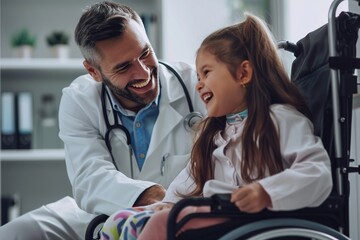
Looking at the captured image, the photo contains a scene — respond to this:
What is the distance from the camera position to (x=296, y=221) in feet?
4.09

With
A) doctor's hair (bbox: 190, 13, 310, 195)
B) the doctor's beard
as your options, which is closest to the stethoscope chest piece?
the doctor's beard

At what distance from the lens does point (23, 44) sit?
3594 millimetres

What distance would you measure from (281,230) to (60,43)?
2.66m

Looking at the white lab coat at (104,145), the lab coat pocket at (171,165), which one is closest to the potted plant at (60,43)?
the white lab coat at (104,145)

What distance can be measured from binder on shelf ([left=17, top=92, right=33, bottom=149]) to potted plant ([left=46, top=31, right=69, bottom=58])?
309 mm

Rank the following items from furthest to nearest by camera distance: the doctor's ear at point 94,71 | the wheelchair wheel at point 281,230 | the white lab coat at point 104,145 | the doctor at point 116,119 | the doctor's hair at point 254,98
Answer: the doctor's ear at point 94,71 < the doctor at point 116,119 < the white lab coat at point 104,145 < the doctor's hair at point 254,98 < the wheelchair wheel at point 281,230

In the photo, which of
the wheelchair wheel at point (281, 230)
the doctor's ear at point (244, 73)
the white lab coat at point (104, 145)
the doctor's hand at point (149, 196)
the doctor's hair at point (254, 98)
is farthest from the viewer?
the white lab coat at point (104, 145)

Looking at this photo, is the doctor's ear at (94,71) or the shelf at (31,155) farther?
the shelf at (31,155)

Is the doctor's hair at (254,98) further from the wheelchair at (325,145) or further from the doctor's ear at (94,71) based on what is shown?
the doctor's ear at (94,71)

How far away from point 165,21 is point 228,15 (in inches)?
14.9

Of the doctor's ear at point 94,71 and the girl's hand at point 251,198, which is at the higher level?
the doctor's ear at point 94,71

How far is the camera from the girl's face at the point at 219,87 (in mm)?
Answer: 1506

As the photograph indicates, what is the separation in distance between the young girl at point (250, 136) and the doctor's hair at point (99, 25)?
0.51 meters

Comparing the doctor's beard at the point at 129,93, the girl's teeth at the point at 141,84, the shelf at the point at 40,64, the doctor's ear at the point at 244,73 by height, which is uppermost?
the shelf at the point at 40,64
